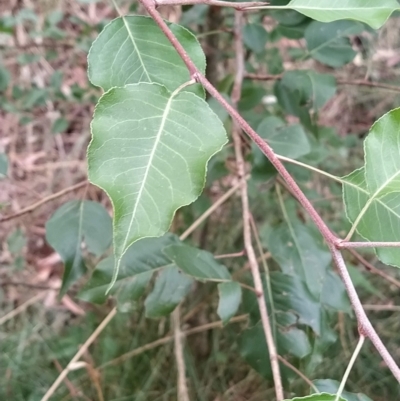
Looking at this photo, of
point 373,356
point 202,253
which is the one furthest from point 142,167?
point 373,356

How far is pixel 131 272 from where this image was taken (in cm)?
71

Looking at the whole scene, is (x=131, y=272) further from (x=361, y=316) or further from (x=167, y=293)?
(x=361, y=316)

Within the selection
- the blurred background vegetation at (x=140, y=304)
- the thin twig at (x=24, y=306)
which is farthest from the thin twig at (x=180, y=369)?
the thin twig at (x=24, y=306)

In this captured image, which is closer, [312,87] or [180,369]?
[312,87]

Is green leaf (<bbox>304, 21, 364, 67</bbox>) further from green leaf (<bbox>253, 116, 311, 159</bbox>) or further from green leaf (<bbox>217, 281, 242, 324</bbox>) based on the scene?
green leaf (<bbox>217, 281, 242, 324</bbox>)

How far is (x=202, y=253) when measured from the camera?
693 mm

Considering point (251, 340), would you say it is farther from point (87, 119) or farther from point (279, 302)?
point (87, 119)

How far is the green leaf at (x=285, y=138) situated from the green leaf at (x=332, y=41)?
0.17m

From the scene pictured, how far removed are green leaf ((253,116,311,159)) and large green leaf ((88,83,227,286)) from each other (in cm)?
34

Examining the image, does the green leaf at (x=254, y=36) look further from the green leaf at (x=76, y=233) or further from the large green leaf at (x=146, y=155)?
the large green leaf at (x=146, y=155)

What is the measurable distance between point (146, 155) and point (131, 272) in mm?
375

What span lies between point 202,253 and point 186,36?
31cm

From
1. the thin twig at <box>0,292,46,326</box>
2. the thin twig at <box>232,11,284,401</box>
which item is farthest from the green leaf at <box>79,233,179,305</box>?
the thin twig at <box>0,292,46,326</box>

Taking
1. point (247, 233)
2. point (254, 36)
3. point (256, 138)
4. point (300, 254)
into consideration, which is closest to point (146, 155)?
point (256, 138)
